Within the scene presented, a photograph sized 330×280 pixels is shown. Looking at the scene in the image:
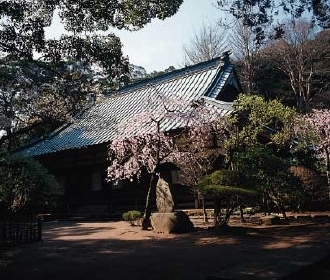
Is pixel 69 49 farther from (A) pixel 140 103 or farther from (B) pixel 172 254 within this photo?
(A) pixel 140 103

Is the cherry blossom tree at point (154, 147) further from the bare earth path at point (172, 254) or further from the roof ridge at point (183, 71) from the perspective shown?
the roof ridge at point (183, 71)

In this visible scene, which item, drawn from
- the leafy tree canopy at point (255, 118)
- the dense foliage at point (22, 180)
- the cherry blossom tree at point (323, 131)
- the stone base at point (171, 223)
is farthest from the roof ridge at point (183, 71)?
the dense foliage at point (22, 180)

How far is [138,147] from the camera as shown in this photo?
1474cm

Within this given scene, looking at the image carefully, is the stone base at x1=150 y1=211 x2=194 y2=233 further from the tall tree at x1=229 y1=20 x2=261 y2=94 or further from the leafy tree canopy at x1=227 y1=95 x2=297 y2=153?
the tall tree at x1=229 y1=20 x2=261 y2=94

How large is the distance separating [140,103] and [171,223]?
12.8 m

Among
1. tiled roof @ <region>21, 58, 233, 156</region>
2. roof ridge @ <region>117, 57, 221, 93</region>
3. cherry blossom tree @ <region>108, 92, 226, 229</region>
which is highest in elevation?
roof ridge @ <region>117, 57, 221, 93</region>

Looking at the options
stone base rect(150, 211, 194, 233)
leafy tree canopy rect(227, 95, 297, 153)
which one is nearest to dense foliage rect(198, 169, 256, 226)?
stone base rect(150, 211, 194, 233)

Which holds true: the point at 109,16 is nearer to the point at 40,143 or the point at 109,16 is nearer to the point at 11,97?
the point at 11,97

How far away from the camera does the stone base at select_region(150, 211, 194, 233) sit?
12.3 metres

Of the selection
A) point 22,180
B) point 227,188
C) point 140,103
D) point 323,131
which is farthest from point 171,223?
point 140,103

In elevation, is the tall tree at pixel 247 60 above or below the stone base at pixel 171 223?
above

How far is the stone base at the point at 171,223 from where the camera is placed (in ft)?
40.4

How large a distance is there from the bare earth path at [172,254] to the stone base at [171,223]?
36 cm

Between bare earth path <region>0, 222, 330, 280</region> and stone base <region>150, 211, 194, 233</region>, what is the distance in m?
0.36
